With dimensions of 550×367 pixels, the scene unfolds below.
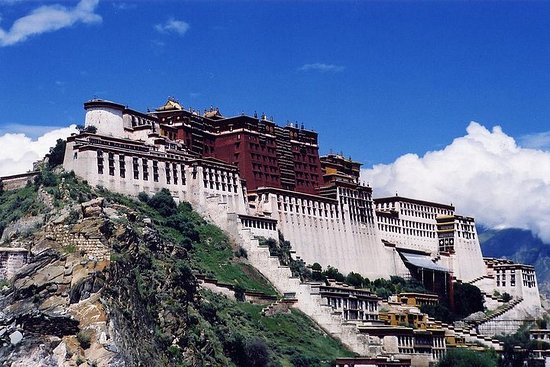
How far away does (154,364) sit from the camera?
56406 mm

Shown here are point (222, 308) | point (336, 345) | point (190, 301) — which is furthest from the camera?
point (336, 345)

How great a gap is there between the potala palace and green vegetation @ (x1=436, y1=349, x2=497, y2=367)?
1598 mm

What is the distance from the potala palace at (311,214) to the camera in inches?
3782

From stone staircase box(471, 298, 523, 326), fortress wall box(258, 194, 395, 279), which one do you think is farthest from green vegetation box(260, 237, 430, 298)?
stone staircase box(471, 298, 523, 326)

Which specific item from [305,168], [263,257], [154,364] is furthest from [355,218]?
[154,364]

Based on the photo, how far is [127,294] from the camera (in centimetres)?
5644

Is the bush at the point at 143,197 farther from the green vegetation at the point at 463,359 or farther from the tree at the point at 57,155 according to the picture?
the green vegetation at the point at 463,359

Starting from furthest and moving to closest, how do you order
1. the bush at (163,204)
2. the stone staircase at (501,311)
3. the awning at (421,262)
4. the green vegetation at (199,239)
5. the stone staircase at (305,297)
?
the awning at (421,262) < the stone staircase at (501,311) < the bush at (163,204) < the green vegetation at (199,239) < the stone staircase at (305,297)

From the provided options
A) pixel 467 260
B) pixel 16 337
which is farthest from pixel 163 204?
pixel 16 337

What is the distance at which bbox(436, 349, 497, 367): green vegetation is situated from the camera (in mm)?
93375

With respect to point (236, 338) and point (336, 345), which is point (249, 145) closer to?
point (336, 345)

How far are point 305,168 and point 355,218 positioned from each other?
25.5ft

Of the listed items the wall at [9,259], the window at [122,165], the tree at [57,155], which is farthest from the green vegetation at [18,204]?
the wall at [9,259]

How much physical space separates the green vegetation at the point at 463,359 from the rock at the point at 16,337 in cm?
5008
